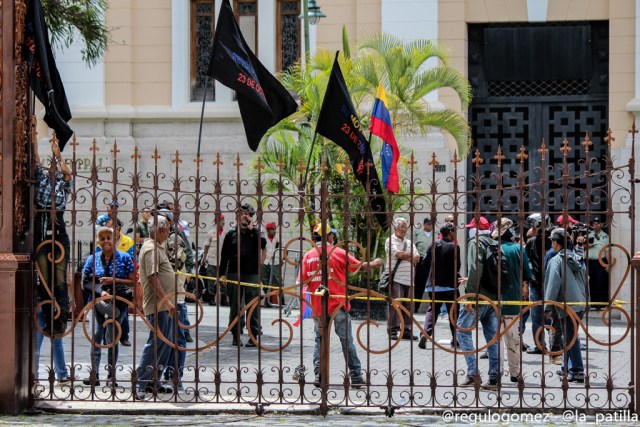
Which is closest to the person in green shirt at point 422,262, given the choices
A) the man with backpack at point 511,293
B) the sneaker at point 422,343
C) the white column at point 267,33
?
the sneaker at point 422,343

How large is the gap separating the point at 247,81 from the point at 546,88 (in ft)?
40.5

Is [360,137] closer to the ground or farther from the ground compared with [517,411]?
farther from the ground

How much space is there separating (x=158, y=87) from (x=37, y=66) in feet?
44.2

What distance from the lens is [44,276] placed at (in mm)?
11969

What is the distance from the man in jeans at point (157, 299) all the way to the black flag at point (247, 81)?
1.33 meters

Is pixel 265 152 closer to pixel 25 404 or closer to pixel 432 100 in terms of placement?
pixel 432 100

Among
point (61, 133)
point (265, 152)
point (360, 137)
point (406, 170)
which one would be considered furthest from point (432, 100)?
point (61, 133)

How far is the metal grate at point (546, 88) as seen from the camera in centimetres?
2422


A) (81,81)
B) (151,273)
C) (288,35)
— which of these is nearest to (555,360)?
(151,273)

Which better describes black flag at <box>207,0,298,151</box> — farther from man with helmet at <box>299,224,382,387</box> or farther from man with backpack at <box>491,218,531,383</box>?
man with backpack at <box>491,218,531,383</box>

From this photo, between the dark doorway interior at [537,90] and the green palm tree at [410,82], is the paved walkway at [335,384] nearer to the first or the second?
the green palm tree at [410,82]

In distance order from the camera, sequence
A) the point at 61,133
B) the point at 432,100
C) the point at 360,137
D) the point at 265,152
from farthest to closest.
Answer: the point at 432,100, the point at 265,152, the point at 360,137, the point at 61,133

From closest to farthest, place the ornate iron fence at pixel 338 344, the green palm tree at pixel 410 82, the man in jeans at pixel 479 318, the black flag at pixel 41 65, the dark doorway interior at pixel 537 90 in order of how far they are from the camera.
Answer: the ornate iron fence at pixel 338 344 < the black flag at pixel 41 65 < the man in jeans at pixel 479 318 < the green palm tree at pixel 410 82 < the dark doorway interior at pixel 537 90

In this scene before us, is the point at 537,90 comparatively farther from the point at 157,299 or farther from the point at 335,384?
the point at 157,299
